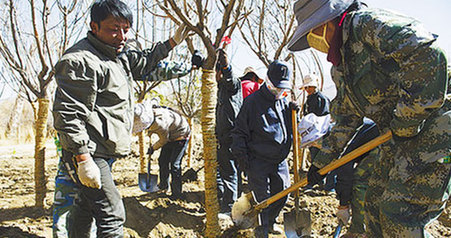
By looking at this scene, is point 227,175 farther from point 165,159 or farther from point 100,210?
point 100,210

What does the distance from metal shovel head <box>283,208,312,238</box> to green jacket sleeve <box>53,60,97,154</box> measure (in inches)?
78.1

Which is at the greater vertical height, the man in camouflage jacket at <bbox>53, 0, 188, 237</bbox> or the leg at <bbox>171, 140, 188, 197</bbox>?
the man in camouflage jacket at <bbox>53, 0, 188, 237</bbox>

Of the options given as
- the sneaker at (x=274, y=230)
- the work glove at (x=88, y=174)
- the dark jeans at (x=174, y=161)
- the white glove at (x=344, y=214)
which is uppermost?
the work glove at (x=88, y=174)

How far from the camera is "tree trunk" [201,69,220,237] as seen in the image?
2869 mm

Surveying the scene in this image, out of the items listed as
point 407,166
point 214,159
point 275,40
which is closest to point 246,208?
point 214,159

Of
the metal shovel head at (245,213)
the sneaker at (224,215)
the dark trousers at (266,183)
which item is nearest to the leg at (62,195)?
the metal shovel head at (245,213)

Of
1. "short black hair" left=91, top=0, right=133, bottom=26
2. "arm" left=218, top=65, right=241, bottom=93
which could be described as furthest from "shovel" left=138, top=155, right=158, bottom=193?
"short black hair" left=91, top=0, right=133, bottom=26

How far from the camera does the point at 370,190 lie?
1.97 m

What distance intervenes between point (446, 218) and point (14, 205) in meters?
5.21

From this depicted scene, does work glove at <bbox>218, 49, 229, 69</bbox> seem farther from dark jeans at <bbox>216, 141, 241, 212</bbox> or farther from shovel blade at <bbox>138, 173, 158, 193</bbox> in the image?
shovel blade at <bbox>138, 173, 158, 193</bbox>

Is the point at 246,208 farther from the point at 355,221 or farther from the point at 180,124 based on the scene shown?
the point at 180,124

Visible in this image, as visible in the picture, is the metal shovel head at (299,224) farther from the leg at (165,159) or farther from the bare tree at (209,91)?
the leg at (165,159)

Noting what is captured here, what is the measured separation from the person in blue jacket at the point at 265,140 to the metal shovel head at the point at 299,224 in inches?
9.6

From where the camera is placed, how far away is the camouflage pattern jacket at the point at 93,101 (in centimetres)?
194
